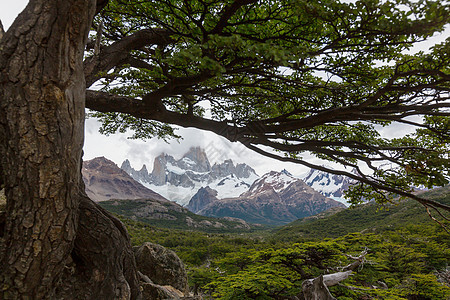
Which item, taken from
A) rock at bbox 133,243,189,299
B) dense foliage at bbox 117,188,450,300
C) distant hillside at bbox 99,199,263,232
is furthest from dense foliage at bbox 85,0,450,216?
distant hillside at bbox 99,199,263,232

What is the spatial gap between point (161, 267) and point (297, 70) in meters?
7.53

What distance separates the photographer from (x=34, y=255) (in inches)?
88.2

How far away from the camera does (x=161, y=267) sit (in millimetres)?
8062

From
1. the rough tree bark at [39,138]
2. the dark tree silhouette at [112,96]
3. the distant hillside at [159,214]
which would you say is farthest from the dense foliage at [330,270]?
the distant hillside at [159,214]

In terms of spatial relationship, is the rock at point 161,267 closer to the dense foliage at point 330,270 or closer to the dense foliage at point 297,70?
the dense foliage at point 330,270

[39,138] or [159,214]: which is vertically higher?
[39,138]

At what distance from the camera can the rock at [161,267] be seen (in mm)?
7949

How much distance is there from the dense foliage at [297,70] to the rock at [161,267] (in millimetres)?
5326

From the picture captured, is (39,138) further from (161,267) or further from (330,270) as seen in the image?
(330,270)

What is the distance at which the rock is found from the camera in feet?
26.1

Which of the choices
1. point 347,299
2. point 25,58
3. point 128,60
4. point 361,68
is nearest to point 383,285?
point 347,299

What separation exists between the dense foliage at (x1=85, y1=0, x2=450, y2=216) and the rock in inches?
210

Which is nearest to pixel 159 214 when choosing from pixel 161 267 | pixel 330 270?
pixel 161 267

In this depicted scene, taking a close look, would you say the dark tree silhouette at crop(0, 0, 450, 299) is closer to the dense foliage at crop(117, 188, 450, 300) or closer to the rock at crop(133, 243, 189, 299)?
the dense foliage at crop(117, 188, 450, 300)
